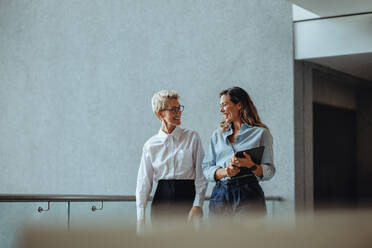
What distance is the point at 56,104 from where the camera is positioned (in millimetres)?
10008

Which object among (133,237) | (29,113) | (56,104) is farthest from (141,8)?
(133,237)

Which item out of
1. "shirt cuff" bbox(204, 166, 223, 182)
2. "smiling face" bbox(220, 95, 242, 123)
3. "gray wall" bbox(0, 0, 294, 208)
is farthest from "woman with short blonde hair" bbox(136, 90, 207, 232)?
"gray wall" bbox(0, 0, 294, 208)

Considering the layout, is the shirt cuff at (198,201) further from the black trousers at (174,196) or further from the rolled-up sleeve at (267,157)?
the rolled-up sleeve at (267,157)

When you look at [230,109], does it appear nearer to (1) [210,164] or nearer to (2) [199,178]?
(1) [210,164]

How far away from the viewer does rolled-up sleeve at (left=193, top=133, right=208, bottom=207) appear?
429 centimetres

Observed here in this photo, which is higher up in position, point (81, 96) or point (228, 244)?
point (81, 96)

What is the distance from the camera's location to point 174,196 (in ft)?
14.3

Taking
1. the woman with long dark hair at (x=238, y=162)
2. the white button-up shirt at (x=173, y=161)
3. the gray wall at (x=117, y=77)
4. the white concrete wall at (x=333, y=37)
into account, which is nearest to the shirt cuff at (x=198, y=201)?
the white button-up shirt at (x=173, y=161)

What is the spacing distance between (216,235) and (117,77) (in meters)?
8.58

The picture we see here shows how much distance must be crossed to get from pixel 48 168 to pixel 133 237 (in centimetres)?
942

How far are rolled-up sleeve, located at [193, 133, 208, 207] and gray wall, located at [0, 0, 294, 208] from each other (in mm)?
3293

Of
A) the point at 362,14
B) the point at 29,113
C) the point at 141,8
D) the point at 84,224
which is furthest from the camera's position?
the point at 29,113

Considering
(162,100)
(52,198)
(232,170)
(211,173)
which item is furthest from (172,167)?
(52,198)

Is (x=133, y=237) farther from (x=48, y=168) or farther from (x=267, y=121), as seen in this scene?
(x=48, y=168)
